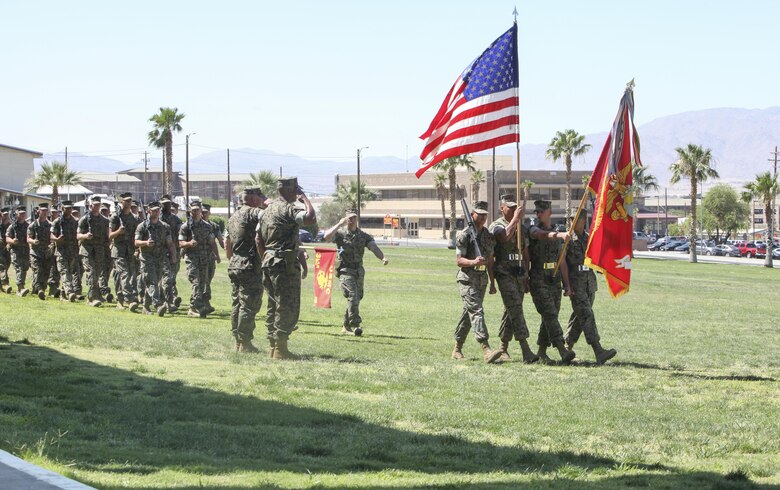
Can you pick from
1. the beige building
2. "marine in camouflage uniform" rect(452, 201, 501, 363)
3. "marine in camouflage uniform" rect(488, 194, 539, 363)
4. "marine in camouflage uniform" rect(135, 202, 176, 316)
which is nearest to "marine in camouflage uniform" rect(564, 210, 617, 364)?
"marine in camouflage uniform" rect(488, 194, 539, 363)

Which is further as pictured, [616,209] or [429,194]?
[429,194]

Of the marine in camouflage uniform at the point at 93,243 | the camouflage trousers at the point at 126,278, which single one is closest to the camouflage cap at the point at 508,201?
the camouflage trousers at the point at 126,278

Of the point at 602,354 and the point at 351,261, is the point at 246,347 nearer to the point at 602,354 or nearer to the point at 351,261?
the point at 351,261

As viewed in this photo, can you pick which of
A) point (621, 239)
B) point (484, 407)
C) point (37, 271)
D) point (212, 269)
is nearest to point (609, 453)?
point (484, 407)

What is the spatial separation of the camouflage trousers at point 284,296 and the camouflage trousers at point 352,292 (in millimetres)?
4184

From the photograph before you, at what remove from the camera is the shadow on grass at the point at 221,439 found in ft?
25.3

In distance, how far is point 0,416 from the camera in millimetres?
8883

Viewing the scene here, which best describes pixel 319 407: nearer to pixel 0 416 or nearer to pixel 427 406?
pixel 427 406

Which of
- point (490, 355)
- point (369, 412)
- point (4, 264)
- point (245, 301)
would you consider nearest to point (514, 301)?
point (490, 355)

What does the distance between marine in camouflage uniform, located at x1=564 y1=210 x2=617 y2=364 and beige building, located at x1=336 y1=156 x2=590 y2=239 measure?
114353 mm

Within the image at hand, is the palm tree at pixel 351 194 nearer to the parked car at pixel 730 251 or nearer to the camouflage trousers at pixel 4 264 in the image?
the parked car at pixel 730 251

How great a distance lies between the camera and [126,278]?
→ 21625mm

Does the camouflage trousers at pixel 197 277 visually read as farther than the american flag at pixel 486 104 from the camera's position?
Yes

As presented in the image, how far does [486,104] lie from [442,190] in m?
117
